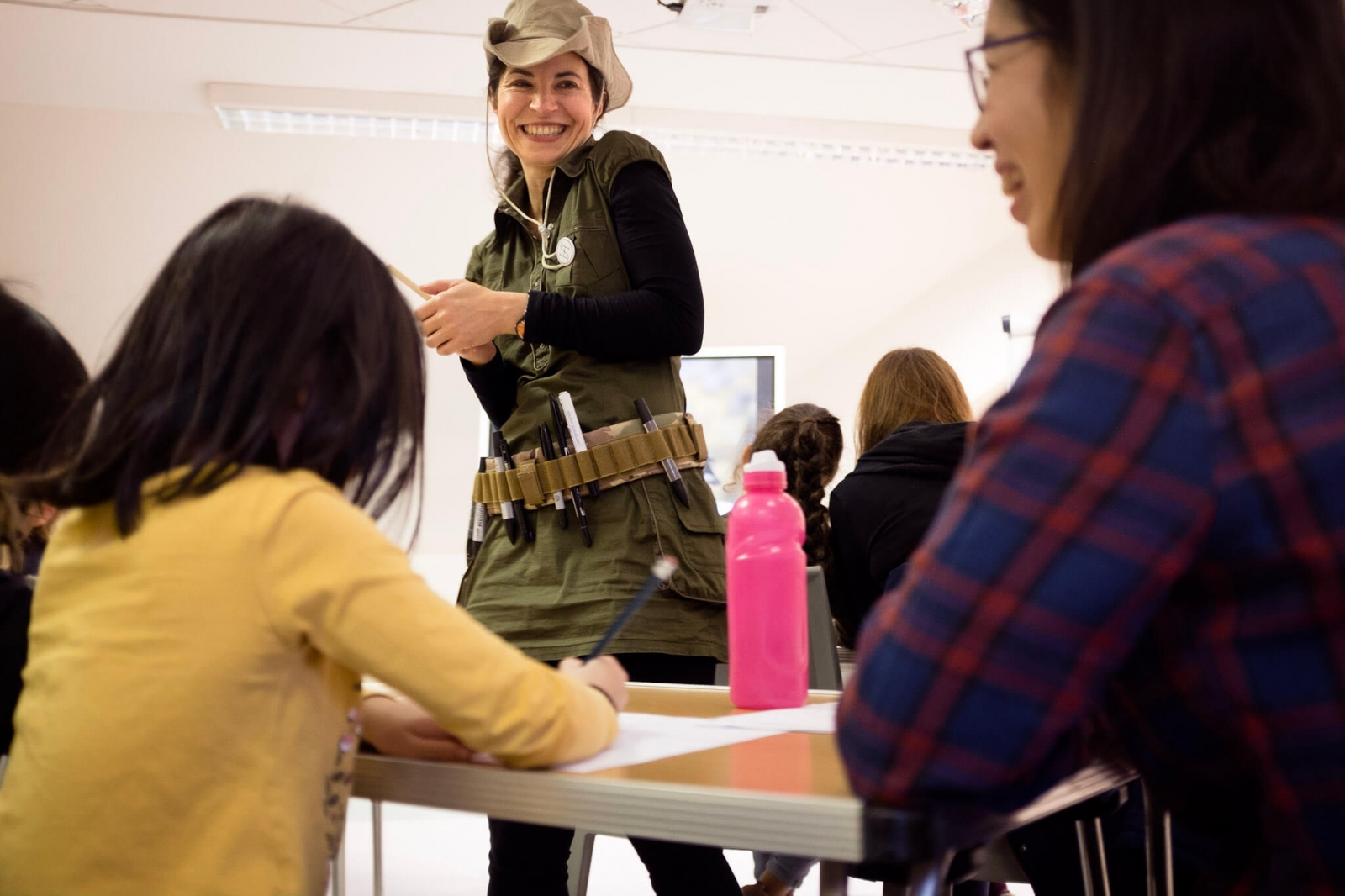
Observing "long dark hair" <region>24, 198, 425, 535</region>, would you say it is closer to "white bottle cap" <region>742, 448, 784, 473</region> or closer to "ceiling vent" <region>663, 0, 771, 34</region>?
"white bottle cap" <region>742, 448, 784, 473</region>

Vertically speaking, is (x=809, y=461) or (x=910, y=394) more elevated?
(x=910, y=394)

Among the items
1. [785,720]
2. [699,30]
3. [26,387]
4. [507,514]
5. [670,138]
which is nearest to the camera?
[785,720]

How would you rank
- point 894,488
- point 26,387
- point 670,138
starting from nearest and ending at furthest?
point 26,387 < point 894,488 < point 670,138

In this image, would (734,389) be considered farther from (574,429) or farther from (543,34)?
(574,429)

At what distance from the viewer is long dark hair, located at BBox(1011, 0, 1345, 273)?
2.09 feet

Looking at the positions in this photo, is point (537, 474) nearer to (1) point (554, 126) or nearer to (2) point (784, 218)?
(1) point (554, 126)

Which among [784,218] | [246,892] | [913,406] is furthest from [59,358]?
[784,218]

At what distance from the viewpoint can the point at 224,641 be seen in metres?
0.74

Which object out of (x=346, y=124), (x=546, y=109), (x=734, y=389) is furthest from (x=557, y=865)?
(x=346, y=124)

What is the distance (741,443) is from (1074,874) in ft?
10.3

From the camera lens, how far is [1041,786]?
2.14 ft

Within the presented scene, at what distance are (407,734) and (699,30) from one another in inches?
127

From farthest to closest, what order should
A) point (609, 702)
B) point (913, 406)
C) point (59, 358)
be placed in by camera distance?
point (913, 406)
point (59, 358)
point (609, 702)

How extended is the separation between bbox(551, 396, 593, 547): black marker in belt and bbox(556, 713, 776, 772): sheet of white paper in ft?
1.41
